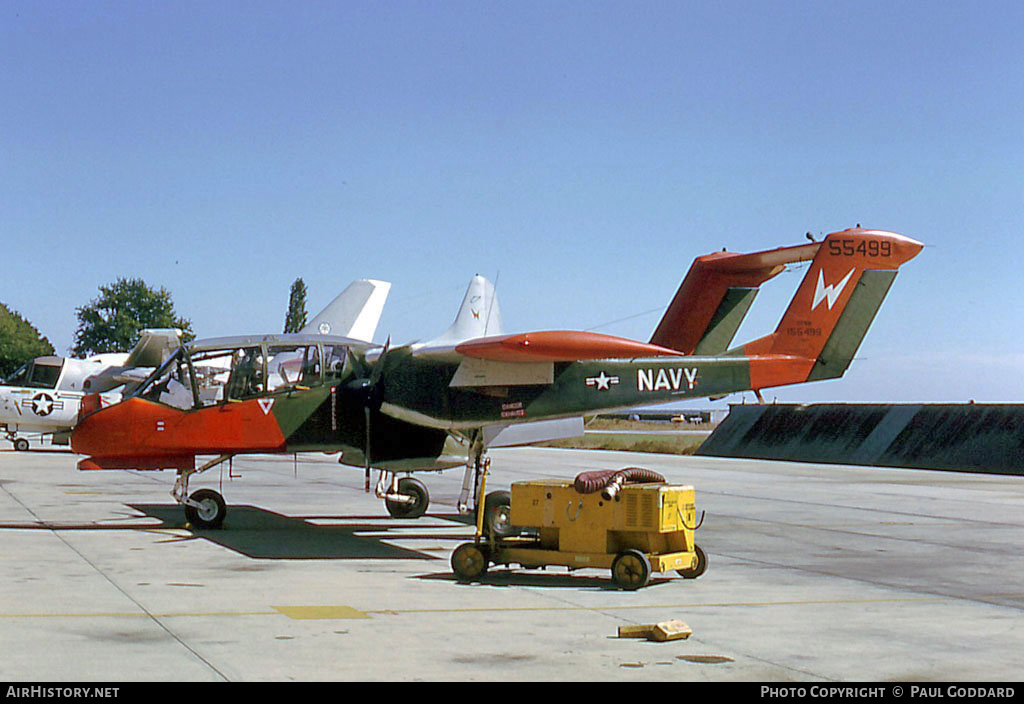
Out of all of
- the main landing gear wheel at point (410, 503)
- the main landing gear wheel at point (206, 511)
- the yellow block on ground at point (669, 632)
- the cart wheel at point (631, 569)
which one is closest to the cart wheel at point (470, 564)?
the cart wheel at point (631, 569)

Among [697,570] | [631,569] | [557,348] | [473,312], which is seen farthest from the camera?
[473,312]

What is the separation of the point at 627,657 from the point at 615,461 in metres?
28.9

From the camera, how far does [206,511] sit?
1516 centimetres

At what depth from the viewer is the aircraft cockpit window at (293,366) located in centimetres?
1487

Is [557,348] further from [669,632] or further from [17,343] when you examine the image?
[17,343]

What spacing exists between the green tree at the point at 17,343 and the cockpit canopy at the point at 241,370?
290 ft

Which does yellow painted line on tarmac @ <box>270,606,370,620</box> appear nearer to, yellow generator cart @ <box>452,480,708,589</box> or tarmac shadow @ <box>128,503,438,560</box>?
yellow generator cart @ <box>452,480,708,589</box>

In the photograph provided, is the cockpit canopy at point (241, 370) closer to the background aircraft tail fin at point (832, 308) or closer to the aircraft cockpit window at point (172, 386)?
the aircraft cockpit window at point (172, 386)

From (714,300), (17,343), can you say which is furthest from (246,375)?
(17,343)

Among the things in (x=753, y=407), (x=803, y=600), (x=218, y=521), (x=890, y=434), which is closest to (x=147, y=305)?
(x=753, y=407)

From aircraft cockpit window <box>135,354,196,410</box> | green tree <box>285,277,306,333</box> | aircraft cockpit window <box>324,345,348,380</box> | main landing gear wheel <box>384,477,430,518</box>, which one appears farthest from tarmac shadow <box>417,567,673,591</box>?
green tree <box>285,277,306,333</box>

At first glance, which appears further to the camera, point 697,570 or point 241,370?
point 241,370

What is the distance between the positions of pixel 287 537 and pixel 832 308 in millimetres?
8207
